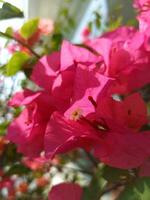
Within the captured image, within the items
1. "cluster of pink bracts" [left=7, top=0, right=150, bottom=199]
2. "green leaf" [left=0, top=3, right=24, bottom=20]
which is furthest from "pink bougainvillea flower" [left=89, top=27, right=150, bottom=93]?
"green leaf" [left=0, top=3, right=24, bottom=20]

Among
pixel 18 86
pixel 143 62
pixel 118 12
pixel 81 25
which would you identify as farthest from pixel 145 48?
pixel 81 25

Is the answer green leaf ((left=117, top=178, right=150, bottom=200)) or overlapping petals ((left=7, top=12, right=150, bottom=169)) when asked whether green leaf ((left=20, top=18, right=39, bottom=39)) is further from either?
green leaf ((left=117, top=178, right=150, bottom=200))

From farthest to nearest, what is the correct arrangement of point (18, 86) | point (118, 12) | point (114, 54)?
point (118, 12) < point (18, 86) < point (114, 54)

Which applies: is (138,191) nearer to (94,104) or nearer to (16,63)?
(94,104)

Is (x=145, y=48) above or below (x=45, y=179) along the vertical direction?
above

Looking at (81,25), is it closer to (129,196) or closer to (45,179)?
(45,179)

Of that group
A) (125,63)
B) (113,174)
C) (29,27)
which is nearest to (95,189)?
(113,174)
